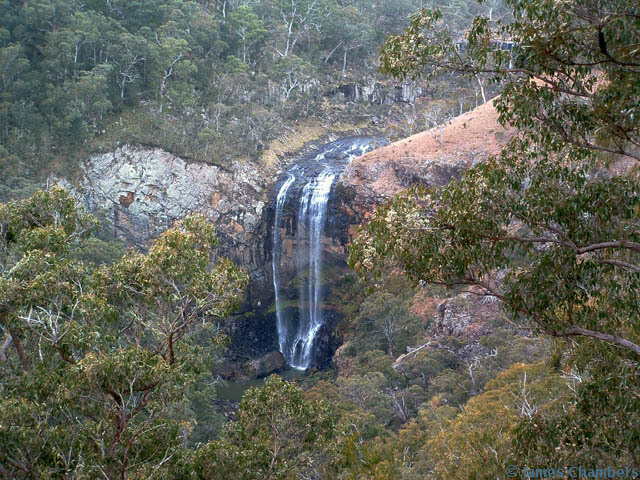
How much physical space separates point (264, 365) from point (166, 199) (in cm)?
960

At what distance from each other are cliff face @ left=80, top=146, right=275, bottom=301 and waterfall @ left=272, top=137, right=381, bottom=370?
1006mm

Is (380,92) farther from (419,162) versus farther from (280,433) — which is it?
(280,433)

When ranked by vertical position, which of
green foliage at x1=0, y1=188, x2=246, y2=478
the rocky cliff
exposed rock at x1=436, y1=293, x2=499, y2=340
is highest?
green foliage at x1=0, y1=188, x2=246, y2=478

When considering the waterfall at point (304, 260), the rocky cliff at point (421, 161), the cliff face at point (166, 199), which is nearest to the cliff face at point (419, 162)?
the rocky cliff at point (421, 161)

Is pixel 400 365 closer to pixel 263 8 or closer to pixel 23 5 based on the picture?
pixel 23 5

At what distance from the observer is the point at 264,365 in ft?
88.0

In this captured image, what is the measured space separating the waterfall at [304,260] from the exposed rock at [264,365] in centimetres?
73

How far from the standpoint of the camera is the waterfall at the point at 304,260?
28.5 metres

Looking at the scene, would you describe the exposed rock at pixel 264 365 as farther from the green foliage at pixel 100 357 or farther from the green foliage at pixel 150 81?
the green foliage at pixel 100 357

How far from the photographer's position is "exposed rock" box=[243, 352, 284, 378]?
2656 centimetres

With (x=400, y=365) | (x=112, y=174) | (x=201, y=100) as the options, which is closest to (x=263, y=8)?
(x=201, y=100)

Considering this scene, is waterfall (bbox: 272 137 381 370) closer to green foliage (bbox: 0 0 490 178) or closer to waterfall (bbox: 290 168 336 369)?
waterfall (bbox: 290 168 336 369)

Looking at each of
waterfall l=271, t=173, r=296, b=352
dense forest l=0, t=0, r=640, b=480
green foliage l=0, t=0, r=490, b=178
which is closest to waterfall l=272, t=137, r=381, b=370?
waterfall l=271, t=173, r=296, b=352

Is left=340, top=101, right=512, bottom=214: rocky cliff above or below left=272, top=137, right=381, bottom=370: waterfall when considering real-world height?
above
